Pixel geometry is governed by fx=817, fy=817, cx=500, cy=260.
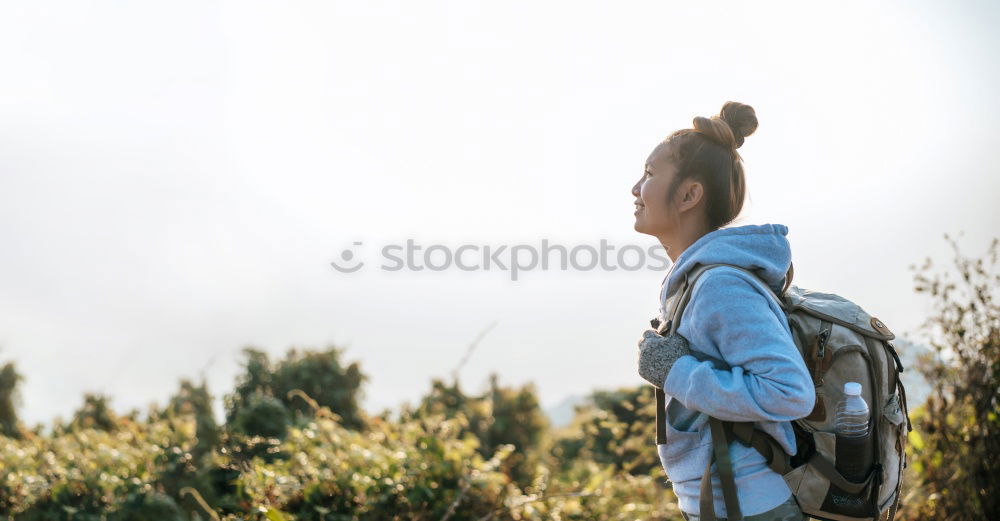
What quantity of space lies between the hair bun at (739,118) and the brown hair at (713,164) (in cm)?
6

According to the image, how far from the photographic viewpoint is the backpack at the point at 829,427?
2102mm

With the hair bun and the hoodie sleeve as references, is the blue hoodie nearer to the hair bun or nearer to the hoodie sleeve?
the hoodie sleeve

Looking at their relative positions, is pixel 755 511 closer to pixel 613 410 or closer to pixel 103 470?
pixel 103 470

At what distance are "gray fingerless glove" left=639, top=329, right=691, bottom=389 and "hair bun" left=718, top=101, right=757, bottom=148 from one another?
639mm

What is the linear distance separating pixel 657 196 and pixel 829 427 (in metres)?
0.77

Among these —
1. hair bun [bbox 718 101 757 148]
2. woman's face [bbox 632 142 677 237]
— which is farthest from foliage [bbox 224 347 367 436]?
hair bun [bbox 718 101 757 148]

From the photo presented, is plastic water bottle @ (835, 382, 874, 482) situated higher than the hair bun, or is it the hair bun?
the hair bun

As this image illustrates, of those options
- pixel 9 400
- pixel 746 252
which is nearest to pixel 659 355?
pixel 746 252

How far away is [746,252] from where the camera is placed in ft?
7.16

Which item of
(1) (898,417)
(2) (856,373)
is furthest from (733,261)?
(1) (898,417)

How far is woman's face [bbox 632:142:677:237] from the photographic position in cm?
232

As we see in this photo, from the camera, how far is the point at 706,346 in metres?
2.12

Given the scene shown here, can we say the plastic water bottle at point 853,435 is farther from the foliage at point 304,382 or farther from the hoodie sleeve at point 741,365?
the foliage at point 304,382

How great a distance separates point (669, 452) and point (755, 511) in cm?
27
